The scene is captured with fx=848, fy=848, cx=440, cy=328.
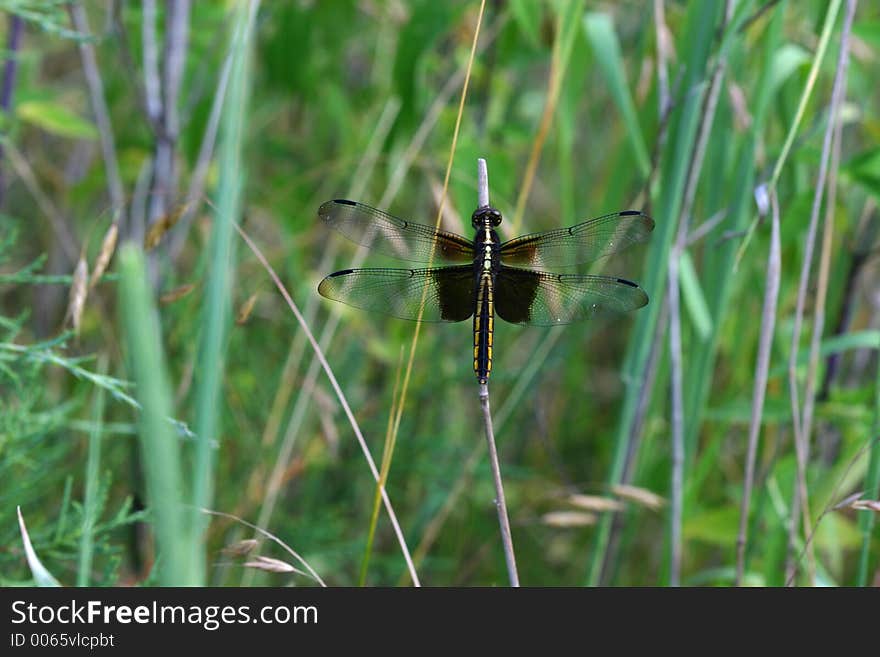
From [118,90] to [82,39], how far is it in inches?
28.6

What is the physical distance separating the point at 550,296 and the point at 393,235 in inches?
9.4

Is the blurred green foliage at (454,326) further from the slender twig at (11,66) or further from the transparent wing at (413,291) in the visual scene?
the transparent wing at (413,291)

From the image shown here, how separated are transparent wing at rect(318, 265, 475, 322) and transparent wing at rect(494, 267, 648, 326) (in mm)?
46

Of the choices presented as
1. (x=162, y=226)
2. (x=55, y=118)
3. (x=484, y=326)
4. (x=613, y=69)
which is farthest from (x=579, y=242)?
(x=55, y=118)

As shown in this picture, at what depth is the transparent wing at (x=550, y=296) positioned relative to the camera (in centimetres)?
114

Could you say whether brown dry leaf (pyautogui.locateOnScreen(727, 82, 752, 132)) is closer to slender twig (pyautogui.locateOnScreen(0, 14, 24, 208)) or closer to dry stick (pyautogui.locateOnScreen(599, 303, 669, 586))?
dry stick (pyautogui.locateOnScreen(599, 303, 669, 586))

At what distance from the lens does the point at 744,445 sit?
193 cm

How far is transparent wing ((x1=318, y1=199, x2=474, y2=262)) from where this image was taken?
114 cm

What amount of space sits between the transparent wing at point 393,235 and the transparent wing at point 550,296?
0.08 meters

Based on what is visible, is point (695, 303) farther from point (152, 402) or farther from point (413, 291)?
point (152, 402)

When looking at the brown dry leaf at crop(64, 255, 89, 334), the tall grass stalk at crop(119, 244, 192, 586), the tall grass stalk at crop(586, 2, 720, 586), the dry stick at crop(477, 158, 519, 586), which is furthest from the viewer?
the tall grass stalk at crop(586, 2, 720, 586)

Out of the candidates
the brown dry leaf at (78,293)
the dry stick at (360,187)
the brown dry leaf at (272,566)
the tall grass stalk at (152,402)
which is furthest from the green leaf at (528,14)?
the tall grass stalk at (152,402)

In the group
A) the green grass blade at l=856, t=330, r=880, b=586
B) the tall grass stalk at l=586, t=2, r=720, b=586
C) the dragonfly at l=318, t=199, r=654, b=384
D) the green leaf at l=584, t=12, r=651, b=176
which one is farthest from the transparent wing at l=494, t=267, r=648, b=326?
the green grass blade at l=856, t=330, r=880, b=586

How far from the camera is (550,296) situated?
3.83 ft
